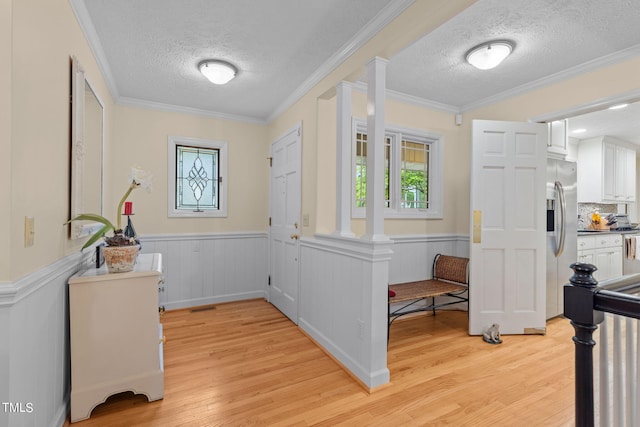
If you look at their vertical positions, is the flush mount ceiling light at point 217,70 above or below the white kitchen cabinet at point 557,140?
above

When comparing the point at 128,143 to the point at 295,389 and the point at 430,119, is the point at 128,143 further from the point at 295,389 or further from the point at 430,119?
the point at 430,119

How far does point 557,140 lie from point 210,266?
4273 mm

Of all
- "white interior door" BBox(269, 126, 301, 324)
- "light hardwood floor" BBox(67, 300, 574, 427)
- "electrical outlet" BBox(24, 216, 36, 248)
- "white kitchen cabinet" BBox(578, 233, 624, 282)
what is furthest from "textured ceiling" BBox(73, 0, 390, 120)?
"white kitchen cabinet" BBox(578, 233, 624, 282)

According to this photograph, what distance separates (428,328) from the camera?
3.09 meters

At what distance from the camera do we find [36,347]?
4.40ft

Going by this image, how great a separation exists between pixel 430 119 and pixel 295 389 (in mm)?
3067

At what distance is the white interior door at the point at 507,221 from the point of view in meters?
2.93

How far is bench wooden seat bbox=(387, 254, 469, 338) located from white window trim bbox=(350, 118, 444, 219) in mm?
565

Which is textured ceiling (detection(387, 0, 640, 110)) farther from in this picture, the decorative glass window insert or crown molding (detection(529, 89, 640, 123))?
the decorative glass window insert

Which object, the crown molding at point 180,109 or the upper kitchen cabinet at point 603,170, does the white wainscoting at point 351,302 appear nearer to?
the crown molding at point 180,109

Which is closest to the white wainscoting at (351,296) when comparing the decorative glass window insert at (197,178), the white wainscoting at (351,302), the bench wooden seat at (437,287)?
the white wainscoting at (351,302)

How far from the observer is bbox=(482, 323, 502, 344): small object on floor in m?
2.75

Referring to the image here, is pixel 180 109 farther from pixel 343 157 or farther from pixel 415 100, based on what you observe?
pixel 415 100

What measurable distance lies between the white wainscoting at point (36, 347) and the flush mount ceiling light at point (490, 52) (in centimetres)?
303
